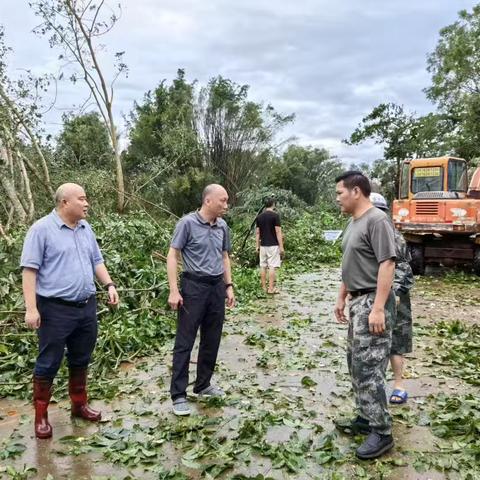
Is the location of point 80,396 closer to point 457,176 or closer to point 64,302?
point 64,302

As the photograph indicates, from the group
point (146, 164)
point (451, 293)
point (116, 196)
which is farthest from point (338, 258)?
point (146, 164)

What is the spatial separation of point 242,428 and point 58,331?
1562 mm

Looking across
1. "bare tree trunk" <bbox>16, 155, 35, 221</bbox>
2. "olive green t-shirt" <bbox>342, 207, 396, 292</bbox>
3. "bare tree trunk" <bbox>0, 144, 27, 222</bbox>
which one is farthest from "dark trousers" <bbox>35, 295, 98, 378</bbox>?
"bare tree trunk" <bbox>16, 155, 35, 221</bbox>

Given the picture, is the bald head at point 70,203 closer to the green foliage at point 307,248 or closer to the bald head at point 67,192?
the bald head at point 67,192

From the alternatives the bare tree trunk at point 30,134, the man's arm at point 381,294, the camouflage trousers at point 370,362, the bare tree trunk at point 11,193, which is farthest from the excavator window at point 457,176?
the man's arm at point 381,294

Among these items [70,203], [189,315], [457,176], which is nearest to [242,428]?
[189,315]

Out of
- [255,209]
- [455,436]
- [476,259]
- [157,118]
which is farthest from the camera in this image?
[157,118]

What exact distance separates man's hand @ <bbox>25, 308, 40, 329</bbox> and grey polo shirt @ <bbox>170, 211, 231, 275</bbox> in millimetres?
1201

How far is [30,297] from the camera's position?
141 inches

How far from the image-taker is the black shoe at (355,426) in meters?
3.76

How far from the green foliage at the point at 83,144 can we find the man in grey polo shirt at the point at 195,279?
362 inches

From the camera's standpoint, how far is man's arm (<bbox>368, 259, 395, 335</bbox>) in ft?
10.7

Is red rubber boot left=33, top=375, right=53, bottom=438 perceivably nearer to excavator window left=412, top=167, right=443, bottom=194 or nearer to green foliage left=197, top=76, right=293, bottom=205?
excavator window left=412, top=167, right=443, bottom=194

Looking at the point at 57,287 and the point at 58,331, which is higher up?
the point at 57,287
